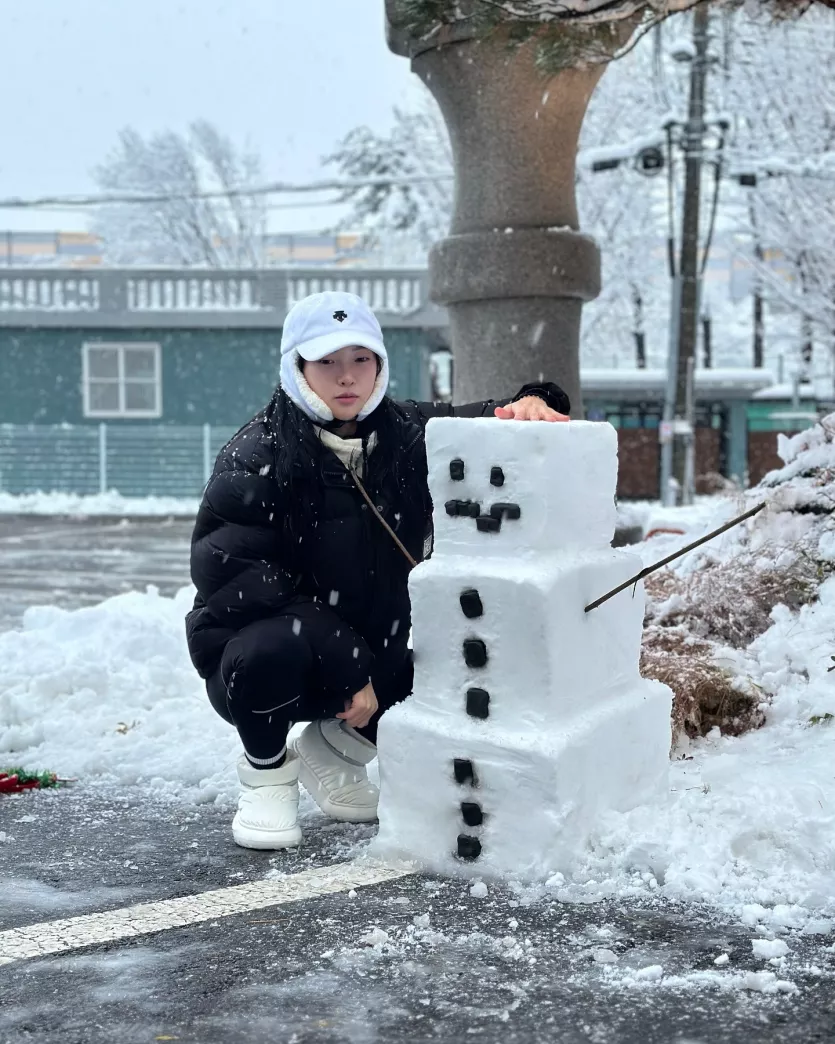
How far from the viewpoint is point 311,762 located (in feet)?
11.4

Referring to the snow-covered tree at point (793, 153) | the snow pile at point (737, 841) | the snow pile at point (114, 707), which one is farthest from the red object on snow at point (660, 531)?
the snow-covered tree at point (793, 153)

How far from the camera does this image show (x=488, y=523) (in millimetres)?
2920

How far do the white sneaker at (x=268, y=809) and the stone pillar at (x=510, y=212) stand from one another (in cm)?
345

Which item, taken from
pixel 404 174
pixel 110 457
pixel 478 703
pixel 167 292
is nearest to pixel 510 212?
pixel 478 703

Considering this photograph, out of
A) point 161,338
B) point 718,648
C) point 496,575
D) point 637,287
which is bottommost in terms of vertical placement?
point 718,648

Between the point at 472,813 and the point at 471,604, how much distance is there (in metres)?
0.47

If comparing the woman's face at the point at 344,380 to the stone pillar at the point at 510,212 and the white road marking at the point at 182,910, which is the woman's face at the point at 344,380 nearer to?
the white road marking at the point at 182,910

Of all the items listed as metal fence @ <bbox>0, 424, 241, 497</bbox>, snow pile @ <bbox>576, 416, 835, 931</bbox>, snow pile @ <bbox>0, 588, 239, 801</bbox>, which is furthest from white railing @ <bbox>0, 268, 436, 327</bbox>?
snow pile @ <bbox>576, 416, 835, 931</bbox>

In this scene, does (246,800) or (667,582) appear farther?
(667,582)

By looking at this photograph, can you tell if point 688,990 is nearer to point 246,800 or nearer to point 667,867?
point 667,867

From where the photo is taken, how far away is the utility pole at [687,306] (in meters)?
17.8

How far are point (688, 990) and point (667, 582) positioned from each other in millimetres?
2851

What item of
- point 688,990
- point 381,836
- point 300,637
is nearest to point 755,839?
point 688,990

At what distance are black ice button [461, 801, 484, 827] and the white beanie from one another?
41.8 inches
